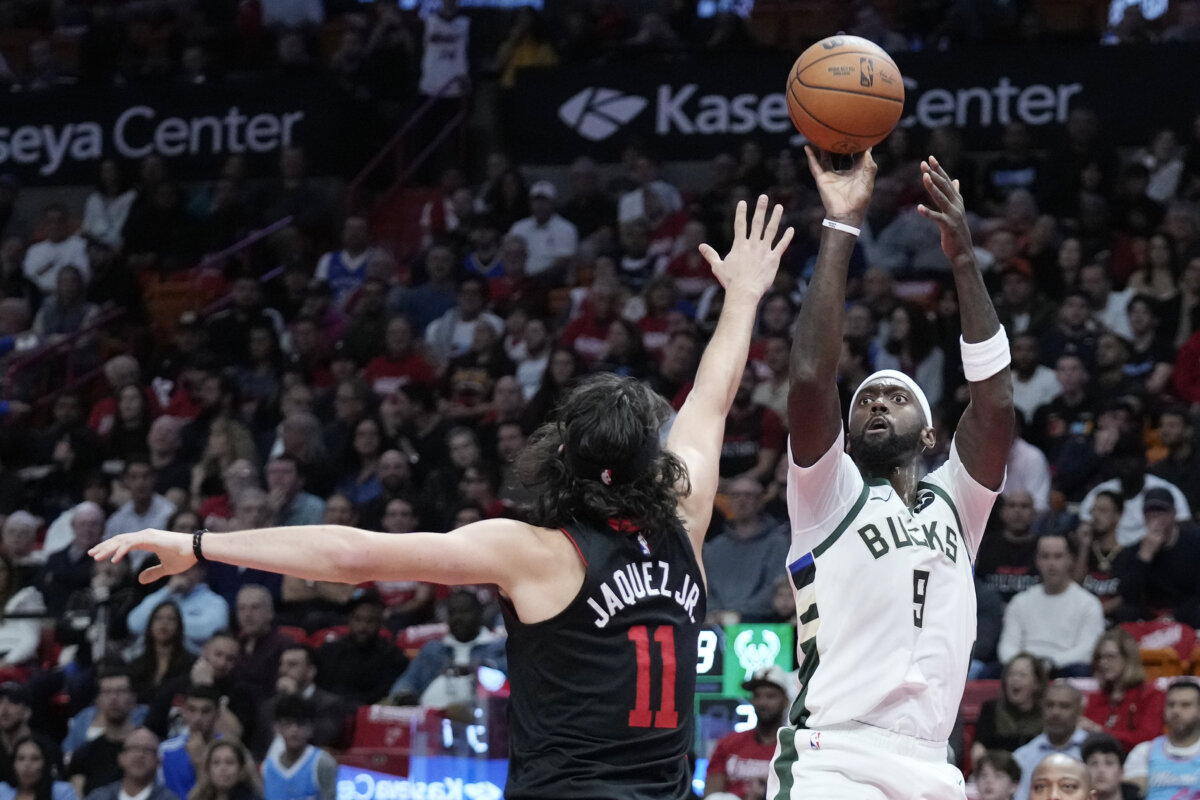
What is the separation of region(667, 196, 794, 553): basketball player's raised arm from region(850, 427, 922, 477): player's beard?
54 centimetres

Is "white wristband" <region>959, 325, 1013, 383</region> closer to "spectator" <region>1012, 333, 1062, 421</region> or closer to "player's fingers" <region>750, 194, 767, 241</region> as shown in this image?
"player's fingers" <region>750, 194, 767, 241</region>

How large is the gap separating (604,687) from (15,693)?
333 inches

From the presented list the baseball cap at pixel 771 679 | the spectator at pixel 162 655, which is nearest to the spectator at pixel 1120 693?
the baseball cap at pixel 771 679

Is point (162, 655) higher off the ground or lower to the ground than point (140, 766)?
higher

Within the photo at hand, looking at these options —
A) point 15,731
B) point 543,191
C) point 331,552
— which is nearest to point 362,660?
point 15,731

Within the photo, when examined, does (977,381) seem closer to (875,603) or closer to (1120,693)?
(875,603)

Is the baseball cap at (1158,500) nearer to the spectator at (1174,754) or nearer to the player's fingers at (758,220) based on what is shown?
the spectator at (1174,754)

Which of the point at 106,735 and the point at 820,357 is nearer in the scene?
the point at 820,357

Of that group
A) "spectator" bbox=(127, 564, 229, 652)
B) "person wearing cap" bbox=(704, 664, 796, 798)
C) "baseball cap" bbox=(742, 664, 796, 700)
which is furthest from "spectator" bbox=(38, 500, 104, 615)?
"baseball cap" bbox=(742, 664, 796, 700)

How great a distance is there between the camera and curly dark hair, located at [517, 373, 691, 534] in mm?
4227

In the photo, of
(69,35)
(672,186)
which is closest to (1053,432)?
(672,186)

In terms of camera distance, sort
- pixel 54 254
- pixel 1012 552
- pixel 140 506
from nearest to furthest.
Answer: pixel 1012 552, pixel 140 506, pixel 54 254

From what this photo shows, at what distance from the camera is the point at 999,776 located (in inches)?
357

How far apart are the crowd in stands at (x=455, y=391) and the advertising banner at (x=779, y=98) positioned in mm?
341
